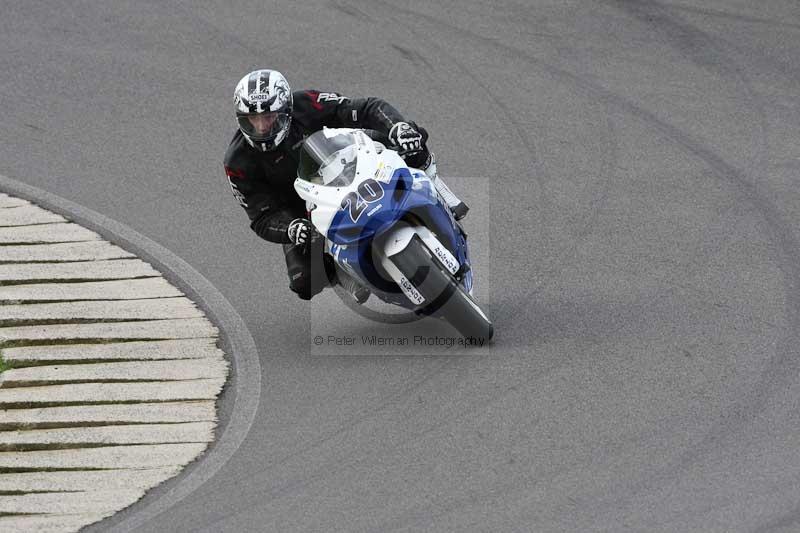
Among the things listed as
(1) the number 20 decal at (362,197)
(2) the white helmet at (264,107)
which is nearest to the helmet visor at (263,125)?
(2) the white helmet at (264,107)

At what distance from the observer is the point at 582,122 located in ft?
35.2

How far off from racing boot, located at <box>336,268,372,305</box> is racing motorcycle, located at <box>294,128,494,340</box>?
0.95 feet

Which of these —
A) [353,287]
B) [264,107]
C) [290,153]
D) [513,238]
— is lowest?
[513,238]

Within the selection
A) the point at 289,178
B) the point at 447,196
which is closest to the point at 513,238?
the point at 447,196

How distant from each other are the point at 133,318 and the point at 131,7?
5.74 metres

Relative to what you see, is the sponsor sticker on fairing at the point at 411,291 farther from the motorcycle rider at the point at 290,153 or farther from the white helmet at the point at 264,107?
the white helmet at the point at 264,107

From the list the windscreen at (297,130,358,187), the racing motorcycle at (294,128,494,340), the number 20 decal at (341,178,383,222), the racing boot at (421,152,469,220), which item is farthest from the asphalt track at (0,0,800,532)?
the windscreen at (297,130,358,187)

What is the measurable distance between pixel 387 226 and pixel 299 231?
73 centimetres

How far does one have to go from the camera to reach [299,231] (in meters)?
7.73

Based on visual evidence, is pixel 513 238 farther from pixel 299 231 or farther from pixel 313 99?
pixel 299 231

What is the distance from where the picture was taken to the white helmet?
772 cm

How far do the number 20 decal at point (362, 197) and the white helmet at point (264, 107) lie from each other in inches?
33.3

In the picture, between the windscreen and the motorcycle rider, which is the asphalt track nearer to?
the motorcycle rider

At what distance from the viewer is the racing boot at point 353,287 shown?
806 centimetres
